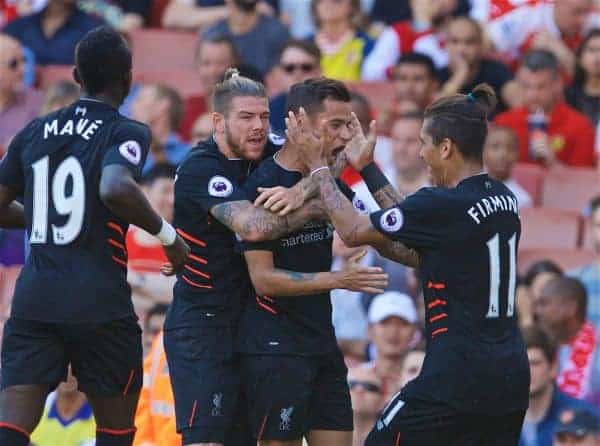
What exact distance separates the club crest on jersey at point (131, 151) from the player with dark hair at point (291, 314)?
57 cm

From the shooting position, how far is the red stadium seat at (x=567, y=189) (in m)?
12.0

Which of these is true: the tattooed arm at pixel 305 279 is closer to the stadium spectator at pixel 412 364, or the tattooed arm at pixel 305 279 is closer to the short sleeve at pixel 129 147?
the short sleeve at pixel 129 147

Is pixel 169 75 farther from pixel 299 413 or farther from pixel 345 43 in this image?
pixel 299 413

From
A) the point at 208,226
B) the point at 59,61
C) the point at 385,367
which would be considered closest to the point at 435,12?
the point at 59,61

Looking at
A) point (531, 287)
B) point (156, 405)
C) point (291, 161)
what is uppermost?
point (291, 161)

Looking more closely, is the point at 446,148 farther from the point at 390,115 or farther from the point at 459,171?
the point at 390,115

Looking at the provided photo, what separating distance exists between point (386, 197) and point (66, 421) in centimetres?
295

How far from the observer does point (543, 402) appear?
375 inches

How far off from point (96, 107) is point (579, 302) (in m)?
4.53

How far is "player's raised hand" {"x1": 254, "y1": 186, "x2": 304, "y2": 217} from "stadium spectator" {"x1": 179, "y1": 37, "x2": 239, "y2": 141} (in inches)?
208

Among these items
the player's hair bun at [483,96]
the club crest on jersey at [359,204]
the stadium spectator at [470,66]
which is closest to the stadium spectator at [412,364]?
the club crest on jersey at [359,204]

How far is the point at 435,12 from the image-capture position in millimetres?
13266

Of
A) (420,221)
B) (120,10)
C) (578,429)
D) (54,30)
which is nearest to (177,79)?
(54,30)

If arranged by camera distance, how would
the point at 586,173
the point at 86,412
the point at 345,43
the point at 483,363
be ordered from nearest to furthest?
the point at 483,363
the point at 86,412
the point at 586,173
the point at 345,43
